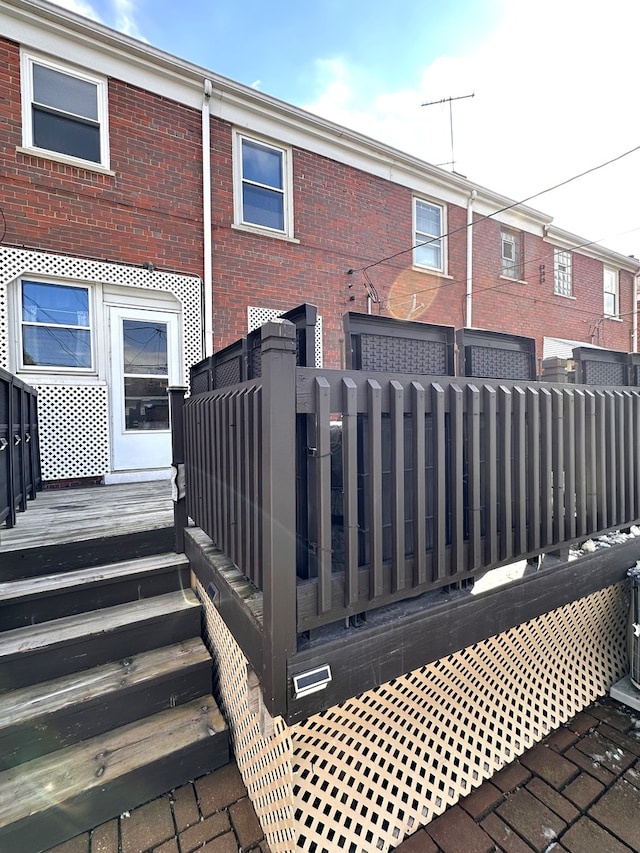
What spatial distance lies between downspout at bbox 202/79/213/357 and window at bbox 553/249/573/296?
8.32 m

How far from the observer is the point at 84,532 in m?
2.57

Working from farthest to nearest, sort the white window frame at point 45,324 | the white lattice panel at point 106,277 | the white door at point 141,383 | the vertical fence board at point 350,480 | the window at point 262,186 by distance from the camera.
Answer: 1. the window at point 262,186
2. the white door at point 141,383
3. the white window frame at point 45,324
4. the white lattice panel at point 106,277
5. the vertical fence board at point 350,480

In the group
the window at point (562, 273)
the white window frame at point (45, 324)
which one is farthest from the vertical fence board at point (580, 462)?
the window at point (562, 273)

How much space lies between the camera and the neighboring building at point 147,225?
15.0 feet

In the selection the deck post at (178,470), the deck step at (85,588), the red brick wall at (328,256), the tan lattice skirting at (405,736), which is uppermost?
the red brick wall at (328,256)

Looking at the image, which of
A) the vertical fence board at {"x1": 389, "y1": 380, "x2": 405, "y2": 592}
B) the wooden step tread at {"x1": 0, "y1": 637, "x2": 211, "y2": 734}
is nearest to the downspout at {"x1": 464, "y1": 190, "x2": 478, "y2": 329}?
the vertical fence board at {"x1": 389, "y1": 380, "x2": 405, "y2": 592}

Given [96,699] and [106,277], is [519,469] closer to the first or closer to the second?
[96,699]

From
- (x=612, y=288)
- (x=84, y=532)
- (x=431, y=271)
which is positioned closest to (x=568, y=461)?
(x=84, y=532)

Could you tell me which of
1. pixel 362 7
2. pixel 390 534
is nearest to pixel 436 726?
pixel 390 534

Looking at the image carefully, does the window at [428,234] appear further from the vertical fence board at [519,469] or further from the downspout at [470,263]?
the vertical fence board at [519,469]

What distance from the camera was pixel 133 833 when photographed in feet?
4.99

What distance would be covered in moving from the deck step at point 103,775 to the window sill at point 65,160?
572 centimetres

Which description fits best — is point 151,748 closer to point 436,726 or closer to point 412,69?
point 436,726

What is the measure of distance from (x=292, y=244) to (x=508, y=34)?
3393 mm
